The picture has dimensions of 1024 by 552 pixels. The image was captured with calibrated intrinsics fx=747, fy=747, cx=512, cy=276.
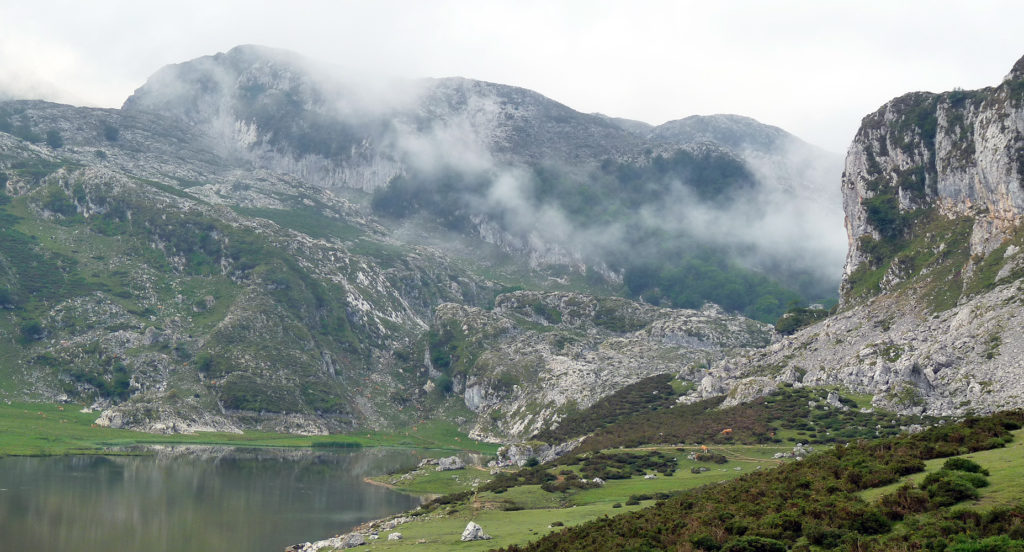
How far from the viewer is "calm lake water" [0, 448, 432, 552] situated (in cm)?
9100

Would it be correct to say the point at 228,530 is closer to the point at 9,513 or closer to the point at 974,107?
the point at 9,513

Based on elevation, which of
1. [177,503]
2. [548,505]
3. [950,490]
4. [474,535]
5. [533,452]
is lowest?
[533,452]

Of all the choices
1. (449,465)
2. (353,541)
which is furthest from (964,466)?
(449,465)

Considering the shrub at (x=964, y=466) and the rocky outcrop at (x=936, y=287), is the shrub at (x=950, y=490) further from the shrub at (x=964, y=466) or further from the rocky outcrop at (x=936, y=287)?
the rocky outcrop at (x=936, y=287)

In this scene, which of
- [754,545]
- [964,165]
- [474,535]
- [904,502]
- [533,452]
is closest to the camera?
[904,502]

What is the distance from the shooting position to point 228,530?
9862cm

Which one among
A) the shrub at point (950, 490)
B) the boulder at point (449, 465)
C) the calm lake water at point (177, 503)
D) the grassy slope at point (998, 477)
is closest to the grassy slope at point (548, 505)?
the calm lake water at point (177, 503)

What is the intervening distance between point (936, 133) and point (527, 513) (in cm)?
15876

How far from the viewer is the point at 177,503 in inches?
4614

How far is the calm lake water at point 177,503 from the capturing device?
91.0 meters

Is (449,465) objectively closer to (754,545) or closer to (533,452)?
(533,452)

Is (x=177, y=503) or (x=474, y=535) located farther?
(x=177, y=503)

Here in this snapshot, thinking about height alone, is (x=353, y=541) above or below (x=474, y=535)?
below

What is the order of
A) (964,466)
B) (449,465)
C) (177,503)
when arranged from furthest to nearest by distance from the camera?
1. (449,465)
2. (177,503)
3. (964,466)
